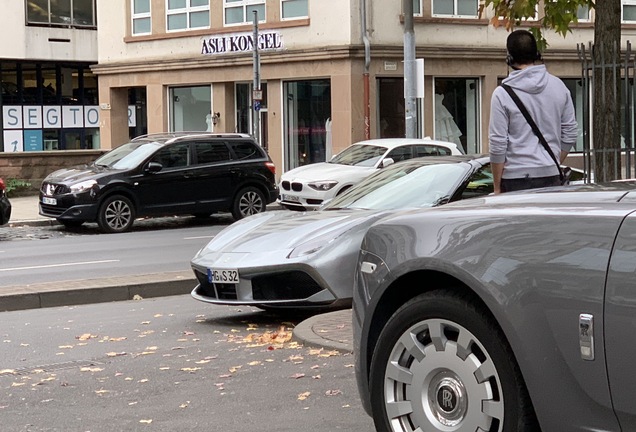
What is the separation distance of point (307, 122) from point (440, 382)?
29.2 meters

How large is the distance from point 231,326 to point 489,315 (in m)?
5.46

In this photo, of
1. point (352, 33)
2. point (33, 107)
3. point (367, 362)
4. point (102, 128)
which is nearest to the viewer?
point (367, 362)

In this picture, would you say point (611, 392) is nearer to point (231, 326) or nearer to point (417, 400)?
point (417, 400)

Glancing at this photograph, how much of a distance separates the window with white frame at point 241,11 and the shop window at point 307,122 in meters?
2.36

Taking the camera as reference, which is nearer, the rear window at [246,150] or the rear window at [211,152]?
the rear window at [211,152]

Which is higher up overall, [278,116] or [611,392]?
[278,116]

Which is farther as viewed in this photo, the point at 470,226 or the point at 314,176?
the point at 314,176

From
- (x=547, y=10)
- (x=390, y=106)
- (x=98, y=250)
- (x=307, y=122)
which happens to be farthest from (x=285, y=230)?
(x=307, y=122)

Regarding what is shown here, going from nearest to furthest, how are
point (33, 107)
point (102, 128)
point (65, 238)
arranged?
point (65, 238)
point (102, 128)
point (33, 107)

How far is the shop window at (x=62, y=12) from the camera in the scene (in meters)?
45.3

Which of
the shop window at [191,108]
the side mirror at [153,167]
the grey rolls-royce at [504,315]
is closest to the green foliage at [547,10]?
the grey rolls-royce at [504,315]

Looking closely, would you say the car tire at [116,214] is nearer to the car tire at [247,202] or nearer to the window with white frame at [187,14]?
the car tire at [247,202]

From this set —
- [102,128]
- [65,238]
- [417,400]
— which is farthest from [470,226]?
[102,128]

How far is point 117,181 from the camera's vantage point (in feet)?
69.9
